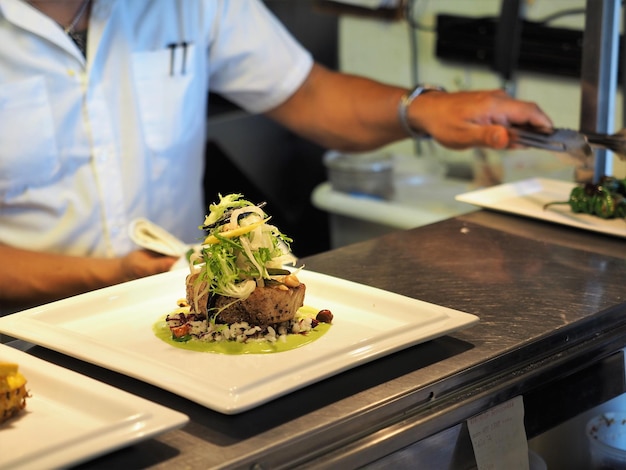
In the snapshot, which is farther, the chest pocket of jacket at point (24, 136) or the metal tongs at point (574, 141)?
the chest pocket of jacket at point (24, 136)

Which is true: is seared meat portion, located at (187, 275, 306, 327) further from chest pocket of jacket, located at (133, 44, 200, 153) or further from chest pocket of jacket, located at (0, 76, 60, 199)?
chest pocket of jacket, located at (133, 44, 200, 153)

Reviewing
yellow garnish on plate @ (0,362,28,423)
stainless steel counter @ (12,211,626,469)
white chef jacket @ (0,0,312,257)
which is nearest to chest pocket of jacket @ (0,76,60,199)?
white chef jacket @ (0,0,312,257)

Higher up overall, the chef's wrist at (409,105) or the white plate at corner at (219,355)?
the chef's wrist at (409,105)

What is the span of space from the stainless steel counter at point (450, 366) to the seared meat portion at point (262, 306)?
129mm

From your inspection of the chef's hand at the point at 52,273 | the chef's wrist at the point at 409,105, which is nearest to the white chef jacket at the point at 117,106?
the chef's hand at the point at 52,273

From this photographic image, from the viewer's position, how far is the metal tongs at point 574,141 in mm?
1720

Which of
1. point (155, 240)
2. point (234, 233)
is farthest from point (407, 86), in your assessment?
point (234, 233)

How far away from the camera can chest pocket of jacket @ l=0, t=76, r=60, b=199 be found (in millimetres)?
1953

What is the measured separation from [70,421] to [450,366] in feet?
1.45

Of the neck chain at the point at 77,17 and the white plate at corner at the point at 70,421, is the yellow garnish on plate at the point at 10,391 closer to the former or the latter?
the white plate at corner at the point at 70,421

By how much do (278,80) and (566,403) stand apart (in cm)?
136

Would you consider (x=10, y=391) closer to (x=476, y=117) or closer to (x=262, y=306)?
(x=262, y=306)

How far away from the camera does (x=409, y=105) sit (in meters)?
2.17

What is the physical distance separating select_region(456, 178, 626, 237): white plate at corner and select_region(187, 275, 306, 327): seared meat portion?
0.76 meters
